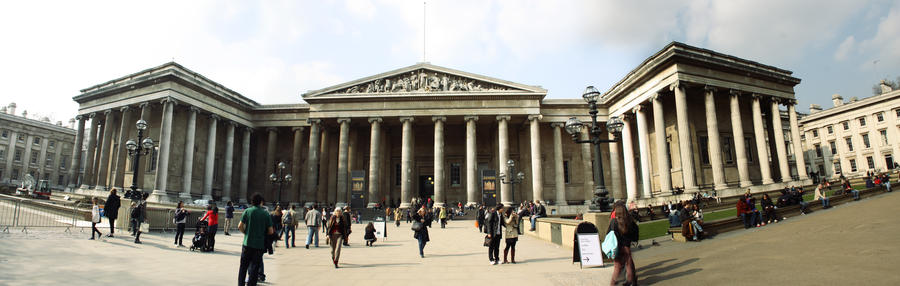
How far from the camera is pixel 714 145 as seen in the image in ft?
89.5

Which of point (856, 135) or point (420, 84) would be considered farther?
point (856, 135)

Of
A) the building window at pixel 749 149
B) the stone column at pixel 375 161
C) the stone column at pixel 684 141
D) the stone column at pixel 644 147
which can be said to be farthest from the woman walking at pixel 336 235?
the building window at pixel 749 149

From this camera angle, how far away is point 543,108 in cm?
3806

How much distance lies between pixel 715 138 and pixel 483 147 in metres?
19.3

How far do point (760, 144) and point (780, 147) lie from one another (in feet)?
7.28

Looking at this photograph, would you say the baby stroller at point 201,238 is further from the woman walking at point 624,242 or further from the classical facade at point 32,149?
the classical facade at point 32,149

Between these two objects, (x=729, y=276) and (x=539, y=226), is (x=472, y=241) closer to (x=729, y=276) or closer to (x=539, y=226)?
(x=539, y=226)

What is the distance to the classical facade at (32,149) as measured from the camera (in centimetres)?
5812

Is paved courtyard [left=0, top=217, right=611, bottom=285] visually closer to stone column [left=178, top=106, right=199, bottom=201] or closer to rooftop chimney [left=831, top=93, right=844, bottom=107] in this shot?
stone column [left=178, top=106, right=199, bottom=201]

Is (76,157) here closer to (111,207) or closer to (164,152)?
(164,152)

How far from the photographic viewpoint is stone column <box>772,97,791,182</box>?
28.6 m

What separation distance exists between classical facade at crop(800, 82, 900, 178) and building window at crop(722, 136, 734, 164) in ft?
71.6

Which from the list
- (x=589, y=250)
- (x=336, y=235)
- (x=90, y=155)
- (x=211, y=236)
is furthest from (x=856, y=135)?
(x=90, y=155)

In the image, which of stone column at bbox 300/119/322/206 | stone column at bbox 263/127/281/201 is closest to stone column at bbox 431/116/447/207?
stone column at bbox 300/119/322/206
